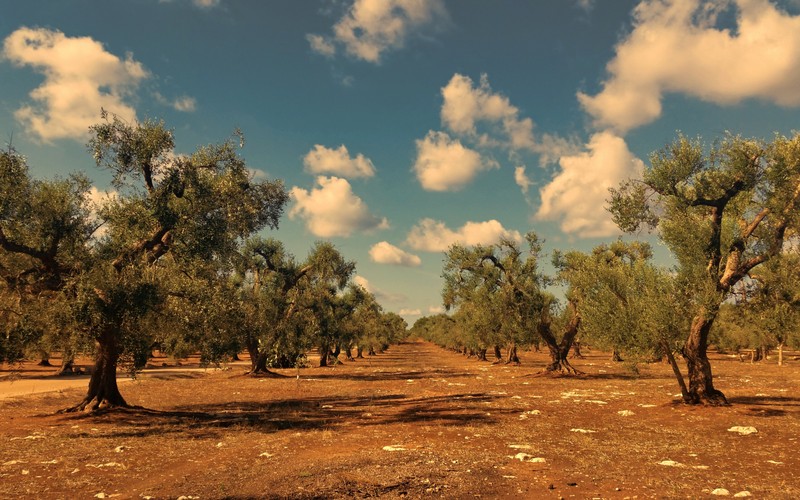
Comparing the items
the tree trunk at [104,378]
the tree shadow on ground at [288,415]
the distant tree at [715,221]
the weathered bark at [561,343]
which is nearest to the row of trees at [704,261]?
the distant tree at [715,221]

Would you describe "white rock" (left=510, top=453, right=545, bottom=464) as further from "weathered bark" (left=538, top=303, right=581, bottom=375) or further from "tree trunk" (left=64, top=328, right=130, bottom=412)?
"weathered bark" (left=538, top=303, right=581, bottom=375)

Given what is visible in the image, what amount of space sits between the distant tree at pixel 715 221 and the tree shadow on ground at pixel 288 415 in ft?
39.0

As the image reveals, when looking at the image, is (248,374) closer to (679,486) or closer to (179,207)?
(179,207)

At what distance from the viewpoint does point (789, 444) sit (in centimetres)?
1666

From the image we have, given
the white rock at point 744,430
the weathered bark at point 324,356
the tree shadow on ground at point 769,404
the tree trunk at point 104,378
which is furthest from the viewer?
the weathered bark at point 324,356

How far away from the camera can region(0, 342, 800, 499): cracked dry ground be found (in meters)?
11.9

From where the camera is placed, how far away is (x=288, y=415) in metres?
24.8

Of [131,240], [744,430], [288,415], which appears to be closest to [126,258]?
[131,240]

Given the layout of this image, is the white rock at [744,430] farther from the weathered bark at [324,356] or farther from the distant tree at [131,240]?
the weathered bark at [324,356]

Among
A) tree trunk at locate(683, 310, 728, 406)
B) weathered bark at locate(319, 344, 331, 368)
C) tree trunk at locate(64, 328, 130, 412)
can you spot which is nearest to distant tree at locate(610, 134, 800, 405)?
tree trunk at locate(683, 310, 728, 406)

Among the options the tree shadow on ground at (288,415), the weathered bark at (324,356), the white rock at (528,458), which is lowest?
the weathered bark at (324,356)

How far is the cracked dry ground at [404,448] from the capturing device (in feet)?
39.2

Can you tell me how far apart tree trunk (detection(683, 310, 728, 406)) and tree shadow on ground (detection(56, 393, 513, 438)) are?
1059 centimetres

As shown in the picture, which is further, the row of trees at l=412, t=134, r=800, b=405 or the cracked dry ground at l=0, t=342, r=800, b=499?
the row of trees at l=412, t=134, r=800, b=405
